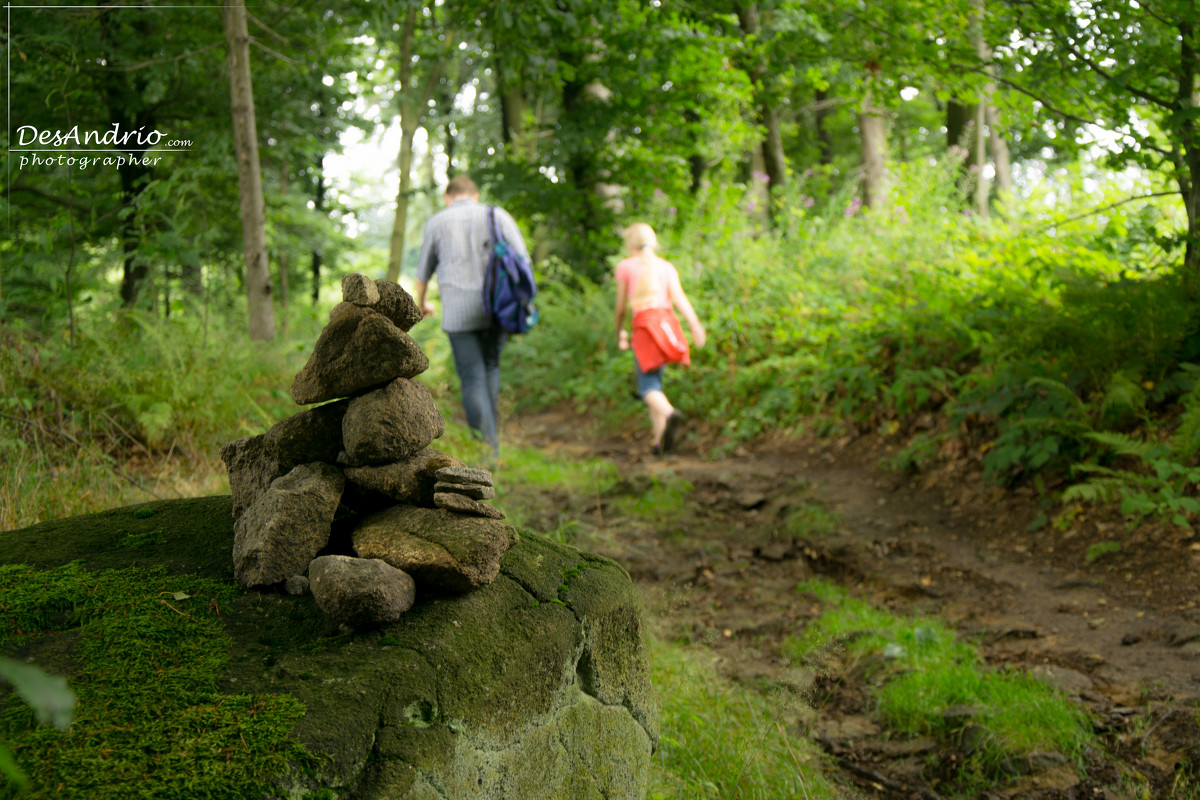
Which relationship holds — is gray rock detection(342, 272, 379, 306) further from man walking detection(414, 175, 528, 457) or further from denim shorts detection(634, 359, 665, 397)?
denim shorts detection(634, 359, 665, 397)

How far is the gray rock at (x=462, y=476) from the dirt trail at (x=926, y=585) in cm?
136

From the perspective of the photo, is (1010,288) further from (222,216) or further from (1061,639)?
(222,216)

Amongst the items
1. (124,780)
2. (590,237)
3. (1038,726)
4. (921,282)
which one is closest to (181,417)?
(124,780)

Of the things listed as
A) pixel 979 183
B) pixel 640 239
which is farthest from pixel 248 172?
pixel 979 183

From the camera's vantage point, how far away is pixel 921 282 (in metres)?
7.79

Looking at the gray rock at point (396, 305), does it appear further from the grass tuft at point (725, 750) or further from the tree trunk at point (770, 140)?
the tree trunk at point (770, 140)

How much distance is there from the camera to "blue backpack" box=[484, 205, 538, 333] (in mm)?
6797

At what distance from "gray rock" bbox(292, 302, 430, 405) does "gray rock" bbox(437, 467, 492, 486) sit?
338mm

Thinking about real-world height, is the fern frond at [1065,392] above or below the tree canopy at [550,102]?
below

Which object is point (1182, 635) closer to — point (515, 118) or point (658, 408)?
point (658, 408)

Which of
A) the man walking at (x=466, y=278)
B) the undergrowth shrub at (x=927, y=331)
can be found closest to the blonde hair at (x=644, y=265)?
the man walking at (x=466, y=278)

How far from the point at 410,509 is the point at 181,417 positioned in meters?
4.18

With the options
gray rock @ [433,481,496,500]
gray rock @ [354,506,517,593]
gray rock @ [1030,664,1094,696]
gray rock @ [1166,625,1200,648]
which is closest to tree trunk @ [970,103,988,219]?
gray rock @ [1166,625,1200,648]

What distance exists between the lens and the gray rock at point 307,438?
8.15 ft
